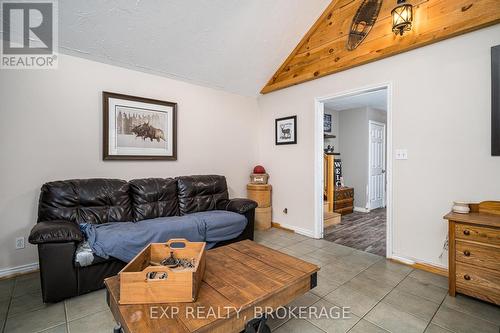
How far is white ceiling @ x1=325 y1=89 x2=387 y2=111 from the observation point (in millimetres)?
4711

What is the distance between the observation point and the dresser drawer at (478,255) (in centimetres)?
186

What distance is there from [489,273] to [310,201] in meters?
2.09

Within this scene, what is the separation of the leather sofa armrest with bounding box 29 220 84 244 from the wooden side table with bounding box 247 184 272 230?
8.55 ft

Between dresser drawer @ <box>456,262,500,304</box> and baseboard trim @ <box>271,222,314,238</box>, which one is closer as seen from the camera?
dresser drawer @ <box>456,262,500,304</box>

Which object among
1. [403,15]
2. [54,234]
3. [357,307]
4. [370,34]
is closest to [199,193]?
[54,234]

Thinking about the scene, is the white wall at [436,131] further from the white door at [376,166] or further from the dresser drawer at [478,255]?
the white door at [376,166]

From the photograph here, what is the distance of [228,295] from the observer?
4.32 ft

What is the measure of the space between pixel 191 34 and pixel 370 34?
7.37 ft

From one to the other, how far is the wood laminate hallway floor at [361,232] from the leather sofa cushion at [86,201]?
2.88 meters

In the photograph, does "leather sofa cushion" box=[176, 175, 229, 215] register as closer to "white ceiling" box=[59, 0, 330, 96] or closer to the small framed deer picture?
the small framed deer picture

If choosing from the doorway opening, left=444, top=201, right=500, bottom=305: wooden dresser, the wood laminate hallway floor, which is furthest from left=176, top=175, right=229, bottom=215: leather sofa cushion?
left=444, top=201, right=500, bottom=305: wooden dresser

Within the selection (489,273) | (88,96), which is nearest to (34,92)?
(88,96)

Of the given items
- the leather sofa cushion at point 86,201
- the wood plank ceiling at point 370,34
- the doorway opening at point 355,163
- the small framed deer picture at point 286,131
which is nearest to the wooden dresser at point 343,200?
the doorway opening at point 355,163

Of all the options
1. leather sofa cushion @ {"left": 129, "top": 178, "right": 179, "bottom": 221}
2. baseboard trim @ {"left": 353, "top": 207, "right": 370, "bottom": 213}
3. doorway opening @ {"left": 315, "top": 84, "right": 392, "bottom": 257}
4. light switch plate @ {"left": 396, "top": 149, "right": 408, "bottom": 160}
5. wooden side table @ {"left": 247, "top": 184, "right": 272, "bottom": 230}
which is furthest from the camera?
baseboard trim @ {"left": 353, "top": 207, "right": 370, "bottom": 213}
